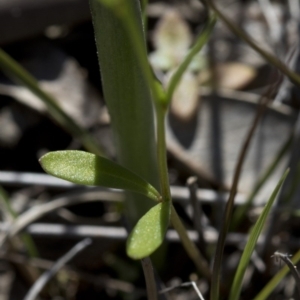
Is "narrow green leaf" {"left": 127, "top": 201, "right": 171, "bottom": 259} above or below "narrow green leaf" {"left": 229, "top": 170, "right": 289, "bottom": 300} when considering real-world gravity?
above

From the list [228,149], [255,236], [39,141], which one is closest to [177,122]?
[228,149]

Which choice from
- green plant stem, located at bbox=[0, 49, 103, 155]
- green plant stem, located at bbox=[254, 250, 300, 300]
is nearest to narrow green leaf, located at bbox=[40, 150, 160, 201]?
green plant stem, located at bbox=[254, 250, 300, 300]

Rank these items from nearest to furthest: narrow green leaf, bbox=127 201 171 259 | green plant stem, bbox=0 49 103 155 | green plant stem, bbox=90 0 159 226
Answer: narrow green leaf, bbox=127 201 171 259 → green plant stem, bbox=90 0 159 226 → green plant stem, bbox=0 49 103 155

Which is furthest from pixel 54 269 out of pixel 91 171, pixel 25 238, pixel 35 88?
pixel 91 171

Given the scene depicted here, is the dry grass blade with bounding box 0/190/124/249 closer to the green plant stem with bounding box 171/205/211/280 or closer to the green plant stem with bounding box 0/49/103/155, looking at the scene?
the green plant stem with bounding box 0/49/103/155

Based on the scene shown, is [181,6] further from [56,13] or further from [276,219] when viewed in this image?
[276,219]

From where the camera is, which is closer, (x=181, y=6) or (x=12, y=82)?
(x=12, y=82)

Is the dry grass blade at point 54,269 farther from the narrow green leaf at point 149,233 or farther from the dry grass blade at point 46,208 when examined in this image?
the narrow green leaf at point 149,233
